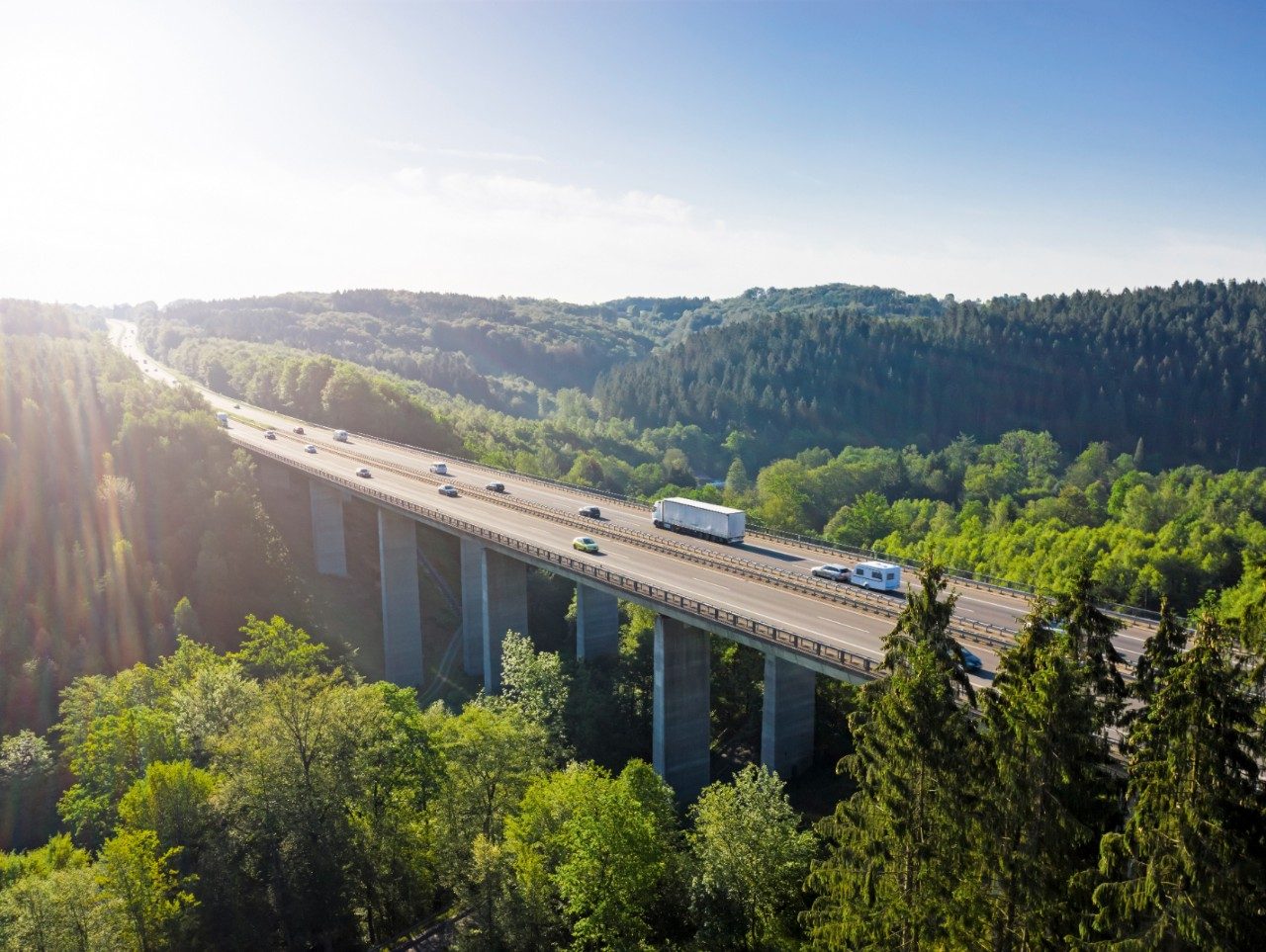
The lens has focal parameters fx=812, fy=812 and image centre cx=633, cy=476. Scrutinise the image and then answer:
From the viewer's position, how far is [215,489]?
287 ft

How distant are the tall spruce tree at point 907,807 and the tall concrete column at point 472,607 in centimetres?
4852

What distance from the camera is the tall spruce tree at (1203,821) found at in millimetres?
14445

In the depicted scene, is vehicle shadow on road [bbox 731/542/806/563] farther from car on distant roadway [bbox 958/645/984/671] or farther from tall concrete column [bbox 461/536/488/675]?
tall concrete column [bbox 461/536/488/675]

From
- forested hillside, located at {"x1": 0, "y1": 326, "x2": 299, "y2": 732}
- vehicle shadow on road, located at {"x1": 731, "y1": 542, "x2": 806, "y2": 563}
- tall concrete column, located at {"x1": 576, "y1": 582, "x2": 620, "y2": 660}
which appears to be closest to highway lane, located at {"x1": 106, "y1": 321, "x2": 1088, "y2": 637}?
vehicle shadow on road, located at {"x1": 731, "y1": 542, "x2": 806, "y2": 563}

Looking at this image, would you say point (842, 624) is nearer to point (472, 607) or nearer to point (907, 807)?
point (907, 807)

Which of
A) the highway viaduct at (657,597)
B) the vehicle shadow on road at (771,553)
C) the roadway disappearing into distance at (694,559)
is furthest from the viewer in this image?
the vehicle shadow on road at (771,553)

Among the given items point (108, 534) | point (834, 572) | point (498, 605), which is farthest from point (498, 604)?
point (108, 534)

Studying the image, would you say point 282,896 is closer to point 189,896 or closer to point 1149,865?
point 189,896

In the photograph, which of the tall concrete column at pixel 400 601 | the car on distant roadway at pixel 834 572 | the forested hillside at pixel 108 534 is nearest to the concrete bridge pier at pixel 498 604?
the tall concrete column at pixel 400 601

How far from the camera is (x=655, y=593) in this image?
4538cm

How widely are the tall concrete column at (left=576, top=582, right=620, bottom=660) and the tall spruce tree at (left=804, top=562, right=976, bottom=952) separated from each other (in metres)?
40.0

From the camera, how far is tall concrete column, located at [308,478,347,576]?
88125 millimetres

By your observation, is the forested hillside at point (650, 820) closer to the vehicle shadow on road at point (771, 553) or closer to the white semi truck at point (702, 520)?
the vehicle shadow on road at point (771, 553)

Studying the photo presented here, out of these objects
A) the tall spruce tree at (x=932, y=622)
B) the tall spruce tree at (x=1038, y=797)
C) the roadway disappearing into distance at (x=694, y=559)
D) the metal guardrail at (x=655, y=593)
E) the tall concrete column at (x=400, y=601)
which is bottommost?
the tall concrete column at (x=400, y=601)
